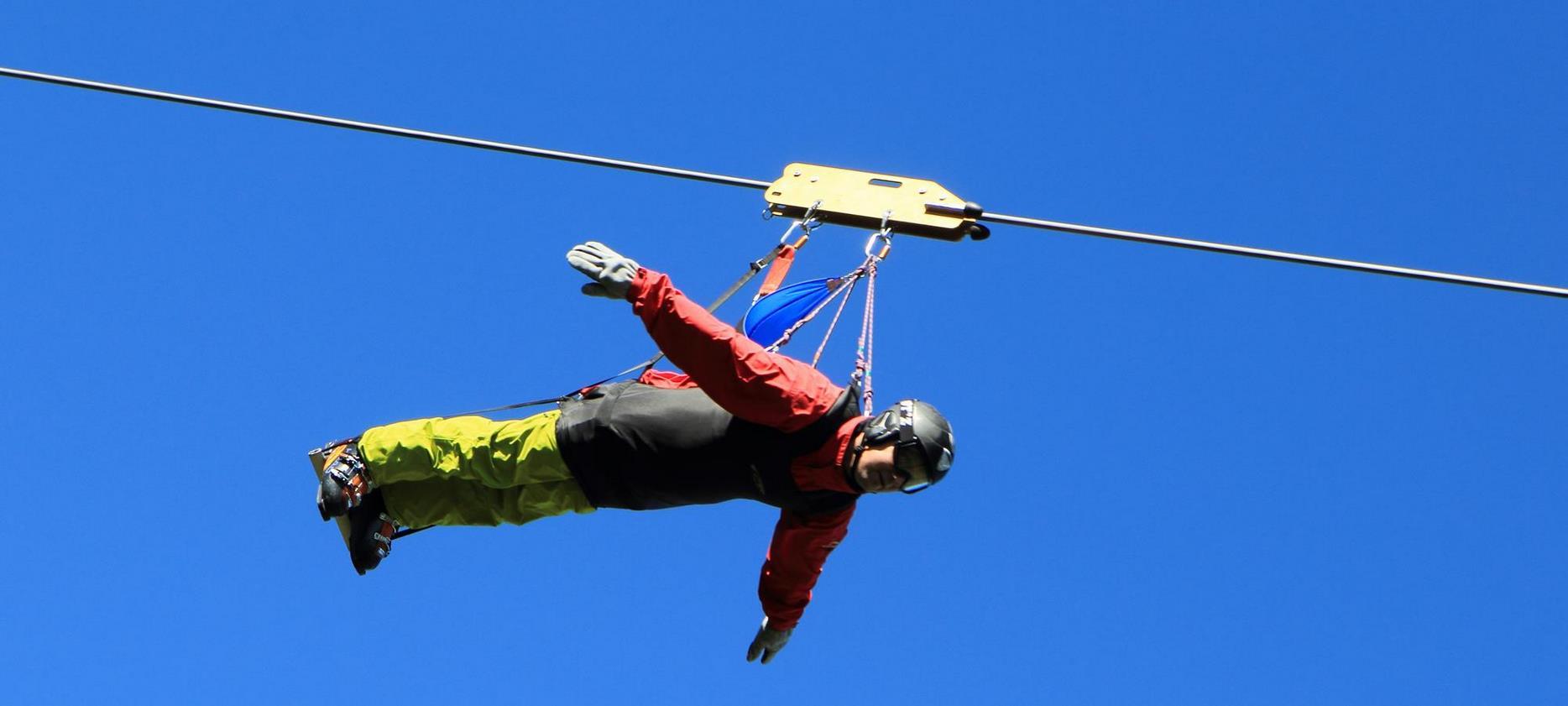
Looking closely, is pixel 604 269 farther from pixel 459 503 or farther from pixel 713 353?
pixel 459 503

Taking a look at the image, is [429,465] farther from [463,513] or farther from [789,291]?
[789,291]

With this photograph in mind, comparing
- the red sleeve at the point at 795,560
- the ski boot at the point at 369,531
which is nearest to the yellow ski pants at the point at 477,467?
the ski boot at the point at 369,531

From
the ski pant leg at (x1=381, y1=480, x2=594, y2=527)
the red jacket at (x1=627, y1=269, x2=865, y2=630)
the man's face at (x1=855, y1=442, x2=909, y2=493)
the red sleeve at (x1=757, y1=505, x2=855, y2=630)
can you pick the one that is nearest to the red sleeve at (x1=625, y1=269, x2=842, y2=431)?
the red jacket at (x1=627, y1=269, x2=865, y2=630)

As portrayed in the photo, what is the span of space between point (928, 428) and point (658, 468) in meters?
1.12

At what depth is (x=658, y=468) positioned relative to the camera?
9.75 metres

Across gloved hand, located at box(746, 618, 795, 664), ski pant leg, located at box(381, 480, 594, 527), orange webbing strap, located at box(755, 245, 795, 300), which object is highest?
orange webbing strap, located at box(755, 245, 795, 300)

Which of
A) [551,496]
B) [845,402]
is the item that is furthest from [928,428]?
[551,496]

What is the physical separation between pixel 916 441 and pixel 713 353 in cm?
88

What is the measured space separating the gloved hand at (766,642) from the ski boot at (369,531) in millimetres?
1672

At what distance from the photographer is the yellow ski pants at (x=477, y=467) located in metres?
10.0

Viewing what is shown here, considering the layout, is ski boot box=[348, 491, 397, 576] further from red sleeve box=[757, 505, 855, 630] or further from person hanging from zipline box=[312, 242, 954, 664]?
red sleeve box=[757, 505, 855, 630]

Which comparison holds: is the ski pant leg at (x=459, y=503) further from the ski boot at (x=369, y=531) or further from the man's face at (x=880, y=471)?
the man's face at (x=880, y=471)

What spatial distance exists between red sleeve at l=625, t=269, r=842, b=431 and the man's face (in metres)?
0.35

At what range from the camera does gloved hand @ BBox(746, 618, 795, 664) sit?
10719 mm
